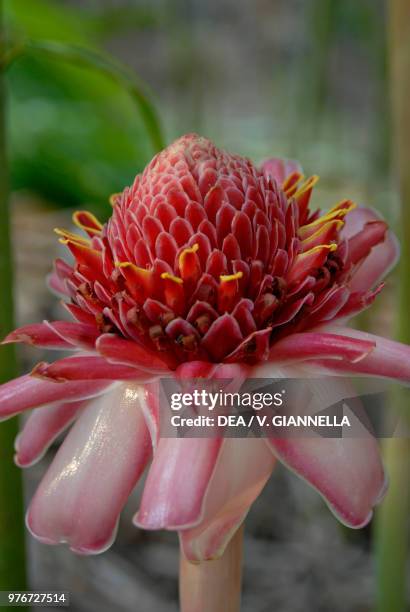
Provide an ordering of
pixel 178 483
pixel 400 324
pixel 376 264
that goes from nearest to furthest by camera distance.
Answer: pixel 178 483 < pixel 376 264 < pixel 400 324

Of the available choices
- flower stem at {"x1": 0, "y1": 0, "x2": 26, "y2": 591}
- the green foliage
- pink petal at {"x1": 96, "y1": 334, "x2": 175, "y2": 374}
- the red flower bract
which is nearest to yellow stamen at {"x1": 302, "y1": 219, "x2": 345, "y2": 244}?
the red flower bract

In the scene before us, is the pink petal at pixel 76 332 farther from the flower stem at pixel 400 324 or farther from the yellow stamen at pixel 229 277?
the flower stem at pixel 400 324

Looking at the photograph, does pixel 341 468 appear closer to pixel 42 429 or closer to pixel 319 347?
pixel 319 347

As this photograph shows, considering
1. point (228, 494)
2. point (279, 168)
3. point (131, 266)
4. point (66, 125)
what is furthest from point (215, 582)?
point (66, 125)

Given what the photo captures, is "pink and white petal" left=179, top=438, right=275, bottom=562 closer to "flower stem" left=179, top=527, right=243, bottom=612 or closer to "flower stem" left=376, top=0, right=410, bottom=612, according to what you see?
"flower stem" left=179, top=527, right=243, bottom=612

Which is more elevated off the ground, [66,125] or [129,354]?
[66,125]

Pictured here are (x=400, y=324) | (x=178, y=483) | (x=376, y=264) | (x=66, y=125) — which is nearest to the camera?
(x=178, y=483)

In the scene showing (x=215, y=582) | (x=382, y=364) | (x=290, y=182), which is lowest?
(x=215, y=582)
